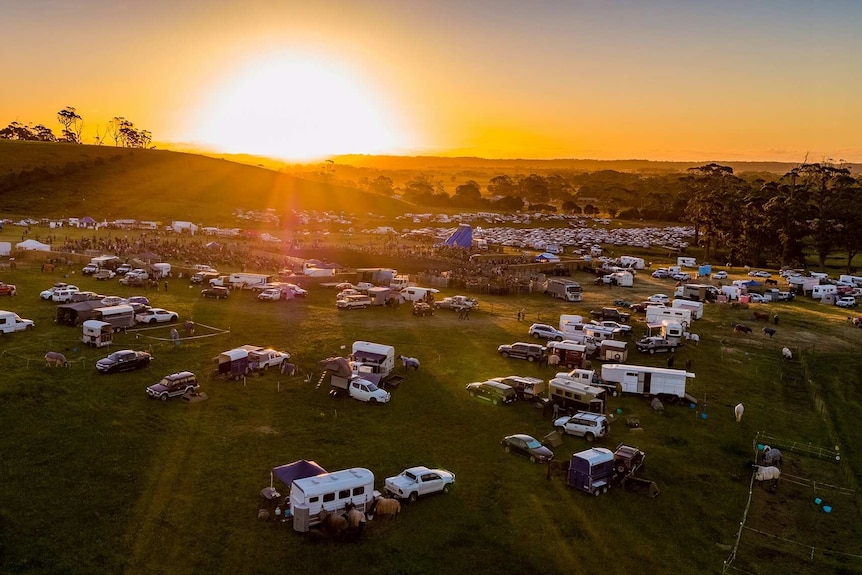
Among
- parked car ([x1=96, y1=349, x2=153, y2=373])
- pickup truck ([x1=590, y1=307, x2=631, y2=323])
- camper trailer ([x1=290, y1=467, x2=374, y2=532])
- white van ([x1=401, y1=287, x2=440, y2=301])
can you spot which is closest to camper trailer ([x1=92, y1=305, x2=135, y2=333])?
parked car ([x1=96, y1=349, x2=153, y2=373])

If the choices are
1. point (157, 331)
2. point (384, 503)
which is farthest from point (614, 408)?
point (157, 331)

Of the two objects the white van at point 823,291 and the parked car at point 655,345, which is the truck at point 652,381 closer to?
the parked car at point 655,345

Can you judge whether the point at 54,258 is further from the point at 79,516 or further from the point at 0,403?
the point at 79,516

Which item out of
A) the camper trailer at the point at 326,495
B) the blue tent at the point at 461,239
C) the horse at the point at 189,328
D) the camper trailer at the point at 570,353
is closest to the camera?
the camper trailer at the point at 326,495

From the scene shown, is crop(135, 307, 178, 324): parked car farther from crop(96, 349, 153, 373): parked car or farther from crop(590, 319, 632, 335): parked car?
crop(590, 319, 632, 335): parked car

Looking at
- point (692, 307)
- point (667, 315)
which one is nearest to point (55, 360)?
point (667, 315)

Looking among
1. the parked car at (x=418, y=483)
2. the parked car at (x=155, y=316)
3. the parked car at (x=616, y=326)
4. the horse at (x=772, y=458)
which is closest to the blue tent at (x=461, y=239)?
the parked car at (x=616, y=326)
